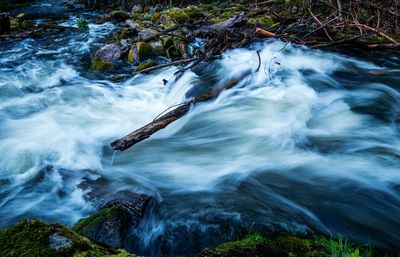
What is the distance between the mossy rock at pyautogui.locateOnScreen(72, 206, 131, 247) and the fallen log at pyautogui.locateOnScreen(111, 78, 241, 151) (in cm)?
144

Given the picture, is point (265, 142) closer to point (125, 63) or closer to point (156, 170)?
point (156, 170)

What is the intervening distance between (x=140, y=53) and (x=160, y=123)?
4840 millimetres

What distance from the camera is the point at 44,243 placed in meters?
1.91

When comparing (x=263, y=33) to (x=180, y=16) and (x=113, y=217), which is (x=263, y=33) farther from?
(x=113, y=217)

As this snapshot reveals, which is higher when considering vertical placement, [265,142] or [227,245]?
[227,245]

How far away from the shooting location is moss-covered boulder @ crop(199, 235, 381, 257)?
7.34 feet

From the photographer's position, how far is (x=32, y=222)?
205 centimetres

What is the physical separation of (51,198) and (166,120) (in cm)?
195

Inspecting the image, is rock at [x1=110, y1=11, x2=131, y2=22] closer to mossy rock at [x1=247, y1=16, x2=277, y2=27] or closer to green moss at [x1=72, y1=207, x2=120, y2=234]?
mossy rock at [x1=247, y1=16, x2=277, y2=27]

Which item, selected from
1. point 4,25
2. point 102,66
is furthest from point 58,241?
point 4,25

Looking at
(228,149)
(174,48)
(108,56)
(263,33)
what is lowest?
(228,149)

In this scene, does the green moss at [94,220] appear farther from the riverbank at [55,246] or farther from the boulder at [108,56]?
the boulder at [108,56]

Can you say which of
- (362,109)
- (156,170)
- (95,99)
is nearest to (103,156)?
(156,170)

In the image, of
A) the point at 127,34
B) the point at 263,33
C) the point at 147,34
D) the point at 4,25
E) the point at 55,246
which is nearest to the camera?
the point at 55,246
